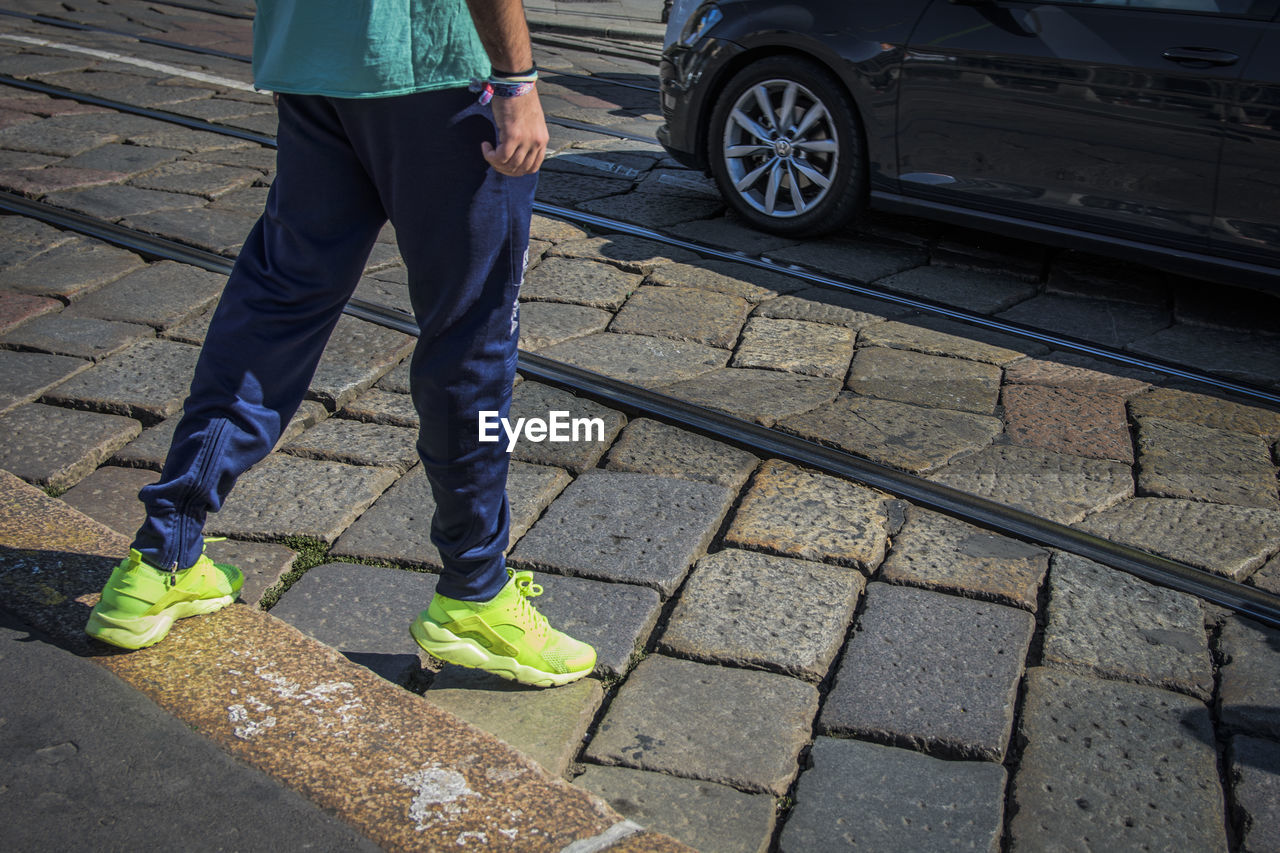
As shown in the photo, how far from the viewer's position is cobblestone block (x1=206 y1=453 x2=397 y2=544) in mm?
2625

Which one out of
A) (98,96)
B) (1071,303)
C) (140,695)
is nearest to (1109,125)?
(1071,303)

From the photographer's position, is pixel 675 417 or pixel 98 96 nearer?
pixel 675 417

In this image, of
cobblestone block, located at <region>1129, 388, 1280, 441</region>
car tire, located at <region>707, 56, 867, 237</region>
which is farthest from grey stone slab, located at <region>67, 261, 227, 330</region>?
cobblestone block, located at <region>1129, 388, 1280, 441</region>

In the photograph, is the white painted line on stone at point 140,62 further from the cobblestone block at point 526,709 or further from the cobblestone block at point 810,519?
the cobblestone block at point 526,709

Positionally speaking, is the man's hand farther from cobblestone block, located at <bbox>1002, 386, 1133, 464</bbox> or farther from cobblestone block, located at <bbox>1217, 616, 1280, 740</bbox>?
cobblestone block, located at <bbox>1002, 386, 1133, 464</bbox>

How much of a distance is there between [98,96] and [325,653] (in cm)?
552

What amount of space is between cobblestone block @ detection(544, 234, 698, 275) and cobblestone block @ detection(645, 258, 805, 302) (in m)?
0.07

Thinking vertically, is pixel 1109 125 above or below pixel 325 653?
→ above

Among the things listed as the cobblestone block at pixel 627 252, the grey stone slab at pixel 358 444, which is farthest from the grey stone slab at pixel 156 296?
the cobblestone block at pixel 627 252

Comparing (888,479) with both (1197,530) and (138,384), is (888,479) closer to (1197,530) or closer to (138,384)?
(1197,530)

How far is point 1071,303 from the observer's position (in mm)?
4395

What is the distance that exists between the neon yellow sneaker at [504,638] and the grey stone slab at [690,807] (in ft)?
0.75

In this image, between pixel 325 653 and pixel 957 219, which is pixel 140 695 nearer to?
pixel 325 653

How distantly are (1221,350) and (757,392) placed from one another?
1.75 metres
